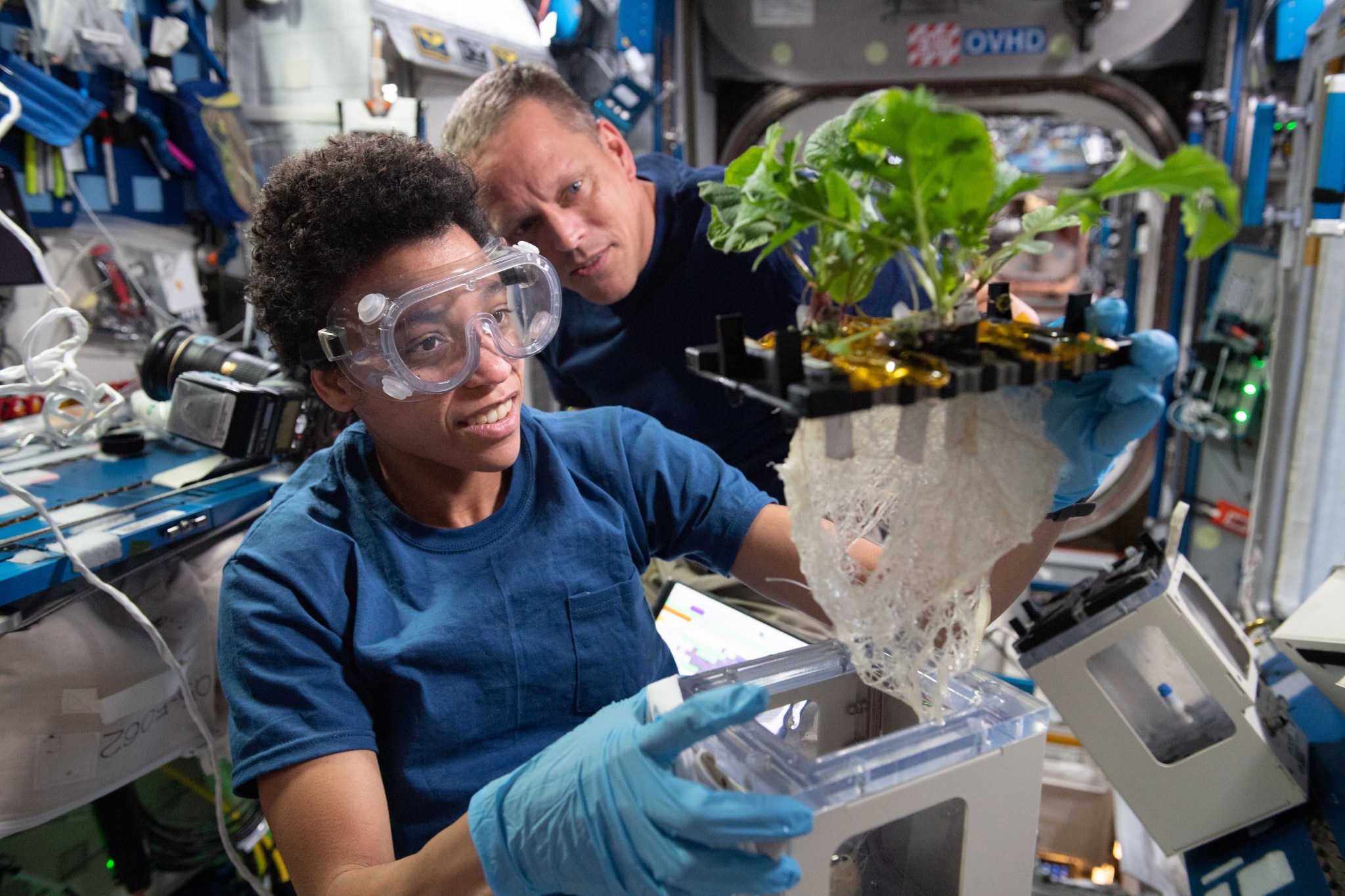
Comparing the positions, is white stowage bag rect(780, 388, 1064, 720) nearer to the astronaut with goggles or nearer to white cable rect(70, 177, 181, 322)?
the astronaut with goggles

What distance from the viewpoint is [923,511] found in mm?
883

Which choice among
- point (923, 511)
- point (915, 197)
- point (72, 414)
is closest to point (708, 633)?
point (923, 511)

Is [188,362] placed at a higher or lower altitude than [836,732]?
higher

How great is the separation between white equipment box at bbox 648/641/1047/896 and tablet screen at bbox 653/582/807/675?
0.64 meters

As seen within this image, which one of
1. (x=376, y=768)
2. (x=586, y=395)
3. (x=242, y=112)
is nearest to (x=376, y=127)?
(x=242, y=112)

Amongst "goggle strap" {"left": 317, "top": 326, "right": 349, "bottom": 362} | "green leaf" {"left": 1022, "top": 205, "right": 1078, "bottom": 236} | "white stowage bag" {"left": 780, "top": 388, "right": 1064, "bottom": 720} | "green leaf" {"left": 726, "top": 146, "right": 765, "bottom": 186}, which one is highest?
"green leaf" {"left": 726, "top": 146, "right": 765, "bottom": 186}

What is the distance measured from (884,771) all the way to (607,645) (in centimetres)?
52

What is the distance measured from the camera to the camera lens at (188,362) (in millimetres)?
1921

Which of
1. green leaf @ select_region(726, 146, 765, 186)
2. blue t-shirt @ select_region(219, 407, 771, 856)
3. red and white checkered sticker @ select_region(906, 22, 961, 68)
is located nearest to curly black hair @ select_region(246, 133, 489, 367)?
blue t-shirt @ select_region(219, 407, 771, 856)

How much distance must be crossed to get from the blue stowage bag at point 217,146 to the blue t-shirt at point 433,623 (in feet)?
5.76

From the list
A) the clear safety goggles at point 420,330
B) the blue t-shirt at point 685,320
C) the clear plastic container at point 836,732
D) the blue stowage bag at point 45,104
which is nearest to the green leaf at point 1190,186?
the clear plastic container at point 836,732

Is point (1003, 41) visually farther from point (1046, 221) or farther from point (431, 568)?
point (431, 568)

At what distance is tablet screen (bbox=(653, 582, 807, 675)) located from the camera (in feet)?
5.73

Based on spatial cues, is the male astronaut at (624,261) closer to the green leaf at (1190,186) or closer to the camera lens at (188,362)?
the camera lens at (188,362)
